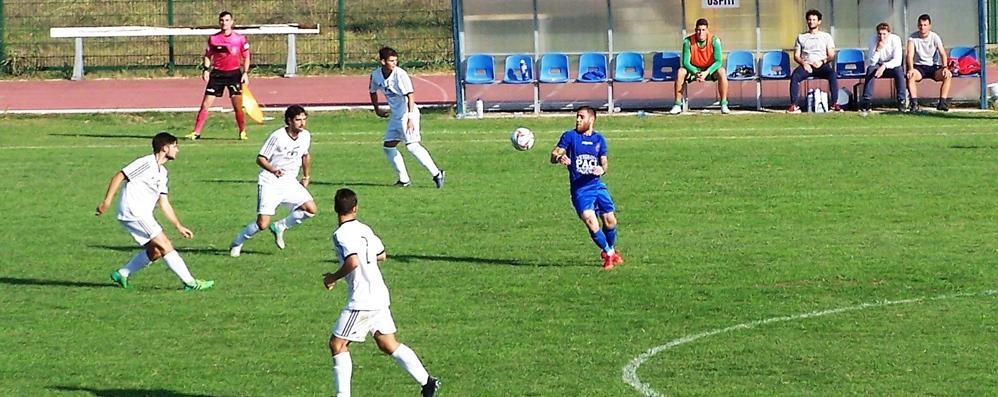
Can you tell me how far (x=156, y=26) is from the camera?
43.8 m

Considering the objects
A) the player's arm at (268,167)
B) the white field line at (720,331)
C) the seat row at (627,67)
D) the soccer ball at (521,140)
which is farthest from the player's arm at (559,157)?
the seat row at (627,67)

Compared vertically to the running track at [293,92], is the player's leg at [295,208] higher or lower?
lower

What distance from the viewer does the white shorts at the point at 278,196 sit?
16.7m

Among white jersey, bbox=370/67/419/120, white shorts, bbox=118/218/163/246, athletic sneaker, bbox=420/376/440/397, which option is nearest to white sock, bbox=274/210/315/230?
white shorts, bbox=118/218/163/246

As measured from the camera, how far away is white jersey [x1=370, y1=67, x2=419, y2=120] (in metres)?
21.5

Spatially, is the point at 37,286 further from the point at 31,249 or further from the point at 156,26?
the point at 156,26

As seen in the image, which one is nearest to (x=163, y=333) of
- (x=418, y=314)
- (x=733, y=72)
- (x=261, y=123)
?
(x=418, y=314)

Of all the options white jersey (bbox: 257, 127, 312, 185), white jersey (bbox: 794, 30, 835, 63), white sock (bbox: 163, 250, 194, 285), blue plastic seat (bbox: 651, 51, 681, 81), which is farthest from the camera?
blue plastic seat (bbox: 651, 51, 681, 81)

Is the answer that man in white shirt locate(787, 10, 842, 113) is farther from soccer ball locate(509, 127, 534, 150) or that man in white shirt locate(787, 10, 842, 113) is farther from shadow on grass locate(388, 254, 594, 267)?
shadow on grass locate(388, 254, 594, 267)

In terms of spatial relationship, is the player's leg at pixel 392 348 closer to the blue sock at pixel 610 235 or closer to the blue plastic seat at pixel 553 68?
the blue sock at pixel 610 235

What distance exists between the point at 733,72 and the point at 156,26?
64.4 ft

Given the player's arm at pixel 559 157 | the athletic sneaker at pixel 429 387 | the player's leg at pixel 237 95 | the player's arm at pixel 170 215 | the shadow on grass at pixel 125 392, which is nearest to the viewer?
the athletic sneaker at pixel 429 387

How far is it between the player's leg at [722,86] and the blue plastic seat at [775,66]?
2.66 feet

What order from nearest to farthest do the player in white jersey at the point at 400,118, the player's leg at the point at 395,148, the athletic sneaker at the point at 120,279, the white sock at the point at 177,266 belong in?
1. the white sock at the point at 177,266
2. the athletic sneaker at the point at 120,279
3. the player in white jersey at the point at 400,118
4. the player's leg at the point at 395,148
